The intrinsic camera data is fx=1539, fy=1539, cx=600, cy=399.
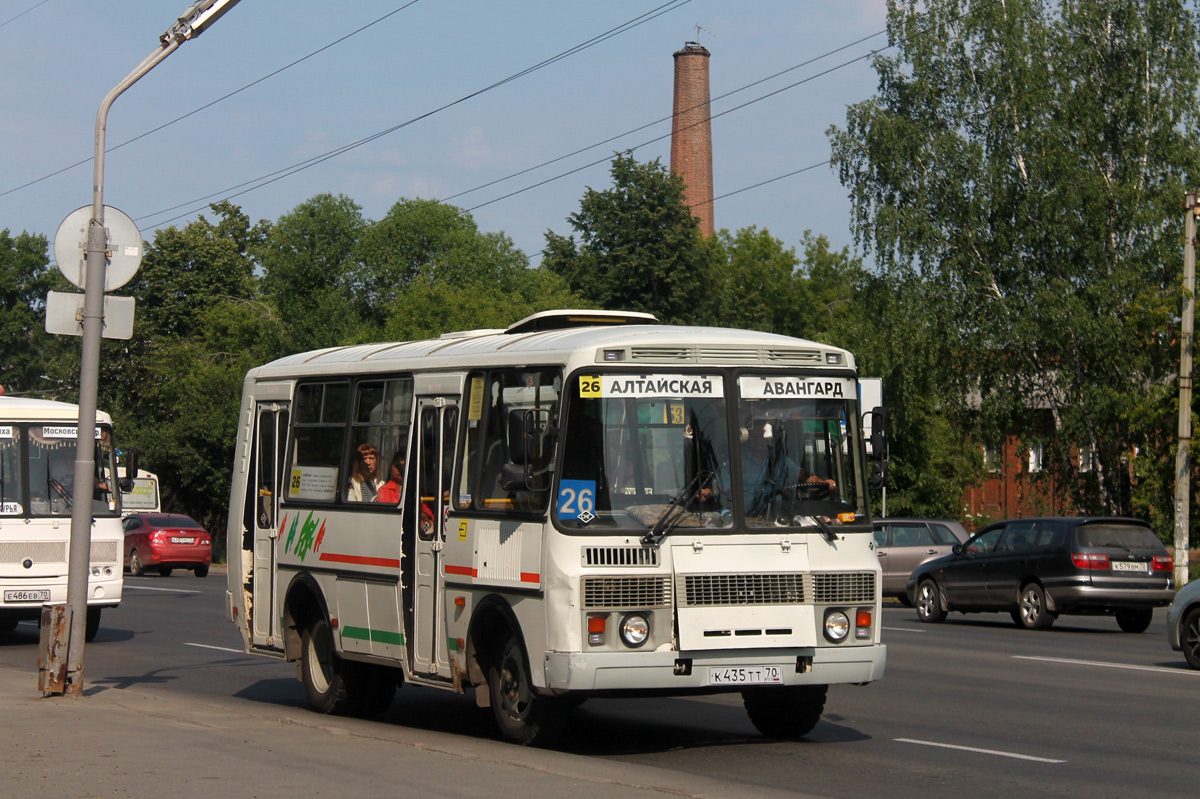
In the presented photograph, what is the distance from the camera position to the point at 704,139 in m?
78.4

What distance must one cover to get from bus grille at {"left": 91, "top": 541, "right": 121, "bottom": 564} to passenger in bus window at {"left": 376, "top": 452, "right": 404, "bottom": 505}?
912 cm

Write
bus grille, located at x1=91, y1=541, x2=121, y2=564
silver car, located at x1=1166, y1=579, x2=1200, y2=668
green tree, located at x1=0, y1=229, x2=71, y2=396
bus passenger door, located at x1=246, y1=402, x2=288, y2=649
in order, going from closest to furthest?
bus passenger door, located at x1=246, y1=402, x2=288, y2=649, silver car, located at x1=1166, y1=579, x2=1200, y2=668, bus grille, located at x1=91, y1=541, x2=121, y2=564, green tree, located at x1=0, y1=229, x2=71, y2=396

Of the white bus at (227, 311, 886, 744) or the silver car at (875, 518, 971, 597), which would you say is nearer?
the white bus at (227, 311, 886, 744)

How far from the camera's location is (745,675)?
31.4 ft

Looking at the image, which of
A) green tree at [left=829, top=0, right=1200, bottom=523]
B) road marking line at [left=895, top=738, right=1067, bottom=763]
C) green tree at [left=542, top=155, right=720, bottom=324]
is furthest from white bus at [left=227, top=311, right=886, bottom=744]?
green tree at [left=542, top=155, right=720, bottom=324]

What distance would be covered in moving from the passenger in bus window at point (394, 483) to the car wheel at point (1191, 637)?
8.89 metres

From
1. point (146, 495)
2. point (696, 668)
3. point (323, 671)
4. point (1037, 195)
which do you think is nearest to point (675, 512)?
point (696, 668)

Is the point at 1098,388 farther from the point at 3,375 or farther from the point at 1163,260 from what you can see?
the point at 3,375

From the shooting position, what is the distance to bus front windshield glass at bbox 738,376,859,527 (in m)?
9.91

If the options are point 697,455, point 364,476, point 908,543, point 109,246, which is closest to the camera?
point 697,455

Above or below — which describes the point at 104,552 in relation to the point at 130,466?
below

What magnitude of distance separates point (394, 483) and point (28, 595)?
9.19m

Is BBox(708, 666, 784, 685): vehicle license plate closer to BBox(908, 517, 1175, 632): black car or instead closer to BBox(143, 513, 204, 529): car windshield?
BBox(908, 517, 1175, 632): black car

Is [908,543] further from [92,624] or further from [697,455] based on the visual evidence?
[697,455]
